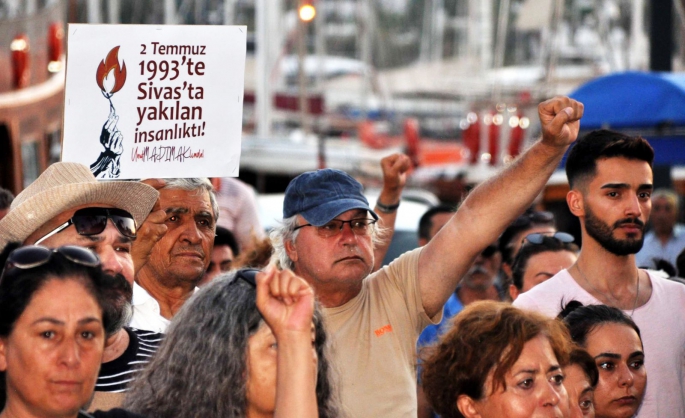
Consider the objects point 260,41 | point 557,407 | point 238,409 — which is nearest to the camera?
point 238,409

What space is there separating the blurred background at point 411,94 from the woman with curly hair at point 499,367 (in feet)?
19.3

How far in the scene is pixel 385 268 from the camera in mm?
4582

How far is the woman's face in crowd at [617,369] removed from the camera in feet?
13.9

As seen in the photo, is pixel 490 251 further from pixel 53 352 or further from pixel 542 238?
pixel 53 352

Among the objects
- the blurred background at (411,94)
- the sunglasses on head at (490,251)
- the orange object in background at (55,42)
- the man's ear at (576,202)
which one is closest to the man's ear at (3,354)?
the man's ear at (576,202)

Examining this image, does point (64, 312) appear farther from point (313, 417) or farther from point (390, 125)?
point (390, 125)

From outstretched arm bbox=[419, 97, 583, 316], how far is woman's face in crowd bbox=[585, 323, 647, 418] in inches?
22.3

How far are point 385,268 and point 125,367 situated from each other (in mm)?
1182

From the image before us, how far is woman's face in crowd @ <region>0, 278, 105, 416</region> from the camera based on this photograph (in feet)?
9.32

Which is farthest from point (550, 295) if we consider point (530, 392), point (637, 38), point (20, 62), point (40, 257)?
point (637, 38)

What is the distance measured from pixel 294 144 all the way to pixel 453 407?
67.9ft

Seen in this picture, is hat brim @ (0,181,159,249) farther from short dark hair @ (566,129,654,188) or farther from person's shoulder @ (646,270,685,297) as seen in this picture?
person's shoulder @ (646,270,685,297)

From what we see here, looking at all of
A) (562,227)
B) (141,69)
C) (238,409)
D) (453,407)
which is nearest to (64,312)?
(238,409)

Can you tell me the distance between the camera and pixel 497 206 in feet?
13.8
